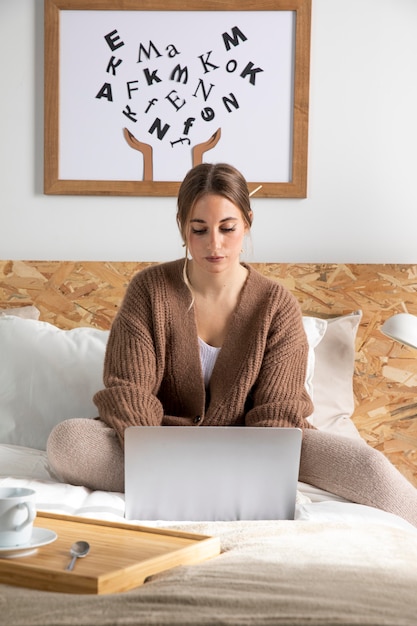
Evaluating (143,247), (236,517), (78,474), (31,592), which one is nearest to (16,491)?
(31,592)

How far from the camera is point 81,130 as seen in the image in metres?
2.71

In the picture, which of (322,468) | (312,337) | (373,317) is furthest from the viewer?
(373,317)

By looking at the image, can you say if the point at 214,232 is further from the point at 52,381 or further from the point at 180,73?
the point at 180,73

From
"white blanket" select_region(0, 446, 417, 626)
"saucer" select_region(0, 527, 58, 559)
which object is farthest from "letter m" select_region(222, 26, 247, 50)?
"saucer" select_region(0, 527, 58, 559)

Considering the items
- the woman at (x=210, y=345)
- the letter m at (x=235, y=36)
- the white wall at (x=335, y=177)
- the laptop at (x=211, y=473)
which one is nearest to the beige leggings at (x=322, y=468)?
the woman at (x=210, y=345)

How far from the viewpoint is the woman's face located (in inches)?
81.2

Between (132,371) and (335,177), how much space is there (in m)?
1.06

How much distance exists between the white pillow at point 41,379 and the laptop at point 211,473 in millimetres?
710

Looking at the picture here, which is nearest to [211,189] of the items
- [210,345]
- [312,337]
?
[210,345]

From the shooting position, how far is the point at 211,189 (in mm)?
2088

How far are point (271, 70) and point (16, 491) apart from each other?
187 centimetres

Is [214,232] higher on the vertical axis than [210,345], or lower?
higher

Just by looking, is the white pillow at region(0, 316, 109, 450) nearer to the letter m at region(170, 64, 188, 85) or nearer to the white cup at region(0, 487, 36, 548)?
the letter m at region(170, 64, 188, 85)

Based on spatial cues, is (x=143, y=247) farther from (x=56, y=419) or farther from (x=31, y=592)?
(x=31, y=592)
